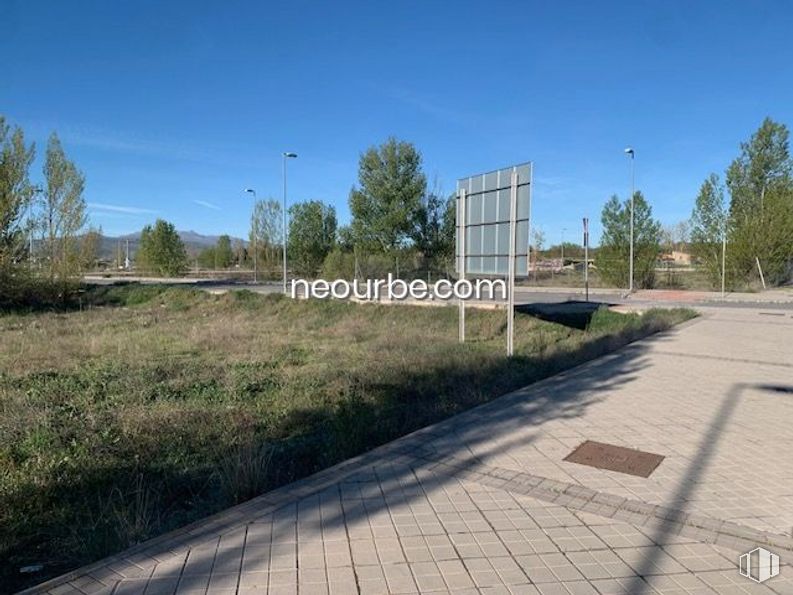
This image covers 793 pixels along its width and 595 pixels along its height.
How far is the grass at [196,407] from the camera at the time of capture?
4.14 metres

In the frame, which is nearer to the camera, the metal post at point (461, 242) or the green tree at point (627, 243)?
the metal post at point (461, 242)

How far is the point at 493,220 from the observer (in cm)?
1292

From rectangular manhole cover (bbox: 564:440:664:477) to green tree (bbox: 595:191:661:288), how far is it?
97.9ft

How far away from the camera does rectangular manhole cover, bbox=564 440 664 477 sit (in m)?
4.57

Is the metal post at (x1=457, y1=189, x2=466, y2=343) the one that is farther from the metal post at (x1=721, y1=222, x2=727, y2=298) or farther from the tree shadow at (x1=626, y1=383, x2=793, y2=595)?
the metal post at (x1=721, y1=222, x2=727, y2=298)

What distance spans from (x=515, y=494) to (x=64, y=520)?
3186mm

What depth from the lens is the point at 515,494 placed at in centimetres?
403

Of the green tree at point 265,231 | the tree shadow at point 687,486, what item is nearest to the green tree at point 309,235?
the green tree at point 265,231

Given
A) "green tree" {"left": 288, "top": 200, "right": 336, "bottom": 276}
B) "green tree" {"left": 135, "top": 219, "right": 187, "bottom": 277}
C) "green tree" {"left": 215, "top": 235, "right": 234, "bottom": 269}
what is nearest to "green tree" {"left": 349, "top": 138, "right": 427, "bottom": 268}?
"green tree" {"left": 288, "top": 200, "right": 336, "bottom": 276}

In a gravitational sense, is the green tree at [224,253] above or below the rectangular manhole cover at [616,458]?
above

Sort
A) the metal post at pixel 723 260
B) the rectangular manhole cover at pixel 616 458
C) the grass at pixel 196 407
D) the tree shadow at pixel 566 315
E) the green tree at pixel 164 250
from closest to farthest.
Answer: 1. the grass at pixel 196 407
2. the rectangular manhole cover at pixel 616 458
3. the tree shadow at pixel 566 315
4. the metal post at pixel 723 260
5. the green tree at pixel 164 250

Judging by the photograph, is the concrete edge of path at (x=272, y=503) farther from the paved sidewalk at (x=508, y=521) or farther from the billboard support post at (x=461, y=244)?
the billboard support post at (x=461, y=244)

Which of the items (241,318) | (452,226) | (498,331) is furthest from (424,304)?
(452,226)

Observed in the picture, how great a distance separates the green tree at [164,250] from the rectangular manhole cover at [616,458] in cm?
5899
